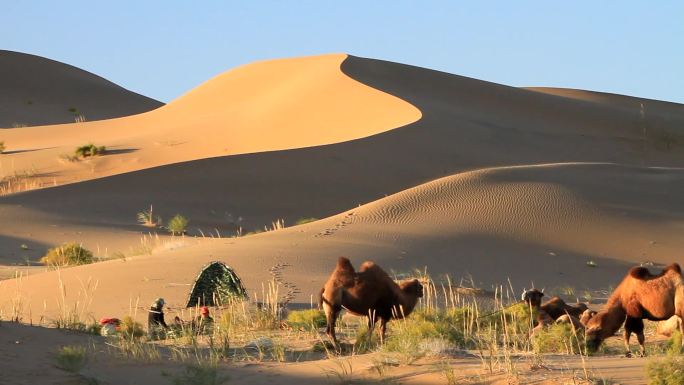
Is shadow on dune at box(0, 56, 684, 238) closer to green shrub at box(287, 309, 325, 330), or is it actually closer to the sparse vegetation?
the sparse vegetation

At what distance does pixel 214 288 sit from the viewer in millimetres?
17500

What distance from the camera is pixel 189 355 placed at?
11.5m

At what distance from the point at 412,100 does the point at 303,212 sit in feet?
70.0

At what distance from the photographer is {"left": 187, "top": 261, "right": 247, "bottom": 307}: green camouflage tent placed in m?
17.1

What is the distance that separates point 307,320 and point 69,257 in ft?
37.4

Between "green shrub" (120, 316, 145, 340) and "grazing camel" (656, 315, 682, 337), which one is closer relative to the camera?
"green shrub" (120, 316, 145, 340)

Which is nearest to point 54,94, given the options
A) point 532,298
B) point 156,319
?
point 156,319

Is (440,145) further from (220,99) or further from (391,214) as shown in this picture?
(220,99)

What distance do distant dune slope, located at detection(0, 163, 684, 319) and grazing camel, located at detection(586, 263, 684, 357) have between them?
6.45 m

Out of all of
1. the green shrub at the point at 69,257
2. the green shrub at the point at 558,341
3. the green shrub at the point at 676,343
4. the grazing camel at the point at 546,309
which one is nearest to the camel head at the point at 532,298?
the grazing camel at the point at 546,309

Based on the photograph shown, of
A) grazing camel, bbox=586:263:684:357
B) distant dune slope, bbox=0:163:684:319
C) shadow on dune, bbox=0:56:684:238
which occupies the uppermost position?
shadow on dune, bbox=0:56:684:238

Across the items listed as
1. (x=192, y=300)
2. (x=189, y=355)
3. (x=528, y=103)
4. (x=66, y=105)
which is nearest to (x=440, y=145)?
(x=528, y=103)

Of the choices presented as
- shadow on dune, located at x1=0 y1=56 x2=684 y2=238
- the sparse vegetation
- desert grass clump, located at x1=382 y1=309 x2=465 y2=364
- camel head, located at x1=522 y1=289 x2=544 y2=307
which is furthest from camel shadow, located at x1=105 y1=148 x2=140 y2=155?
camel head, located at x1=522 y1=289 x2=544 y2=307

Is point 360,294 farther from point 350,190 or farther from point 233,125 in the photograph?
point 233,125
